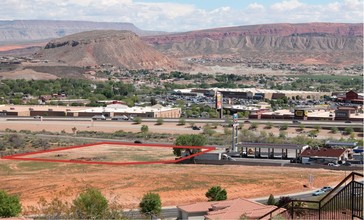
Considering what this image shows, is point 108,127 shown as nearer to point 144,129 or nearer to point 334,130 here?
point 144,129

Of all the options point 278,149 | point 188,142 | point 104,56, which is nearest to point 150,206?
point 278,149

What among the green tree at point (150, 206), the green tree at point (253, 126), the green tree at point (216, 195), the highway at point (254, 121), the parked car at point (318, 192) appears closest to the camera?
the green tree at point (150, 206)

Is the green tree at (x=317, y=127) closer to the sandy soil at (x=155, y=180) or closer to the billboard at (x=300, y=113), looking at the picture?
the billboard at (x=300, y=113)

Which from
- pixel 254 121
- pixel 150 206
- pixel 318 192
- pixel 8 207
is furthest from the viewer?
pixel 254 121

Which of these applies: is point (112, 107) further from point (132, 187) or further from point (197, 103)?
point (132, 187)

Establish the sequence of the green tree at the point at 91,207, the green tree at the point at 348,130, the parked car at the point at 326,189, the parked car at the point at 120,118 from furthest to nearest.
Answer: the parked car at the point at 120,118 < the green tree at the point at 348,130 < the parked car at the point at 326,189 < the green tree at the point at 91,207

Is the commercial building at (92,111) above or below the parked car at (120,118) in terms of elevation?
above

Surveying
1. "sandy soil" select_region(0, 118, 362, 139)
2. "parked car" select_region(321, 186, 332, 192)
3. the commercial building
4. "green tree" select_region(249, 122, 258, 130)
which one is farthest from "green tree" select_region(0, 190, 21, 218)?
the commercial building

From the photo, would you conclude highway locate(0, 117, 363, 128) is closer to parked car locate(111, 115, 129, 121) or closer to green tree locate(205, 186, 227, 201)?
parked car locate(111, 115, 129, 121)

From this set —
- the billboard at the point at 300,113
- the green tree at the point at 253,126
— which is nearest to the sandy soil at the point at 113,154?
the green tree at the point at 253,126
